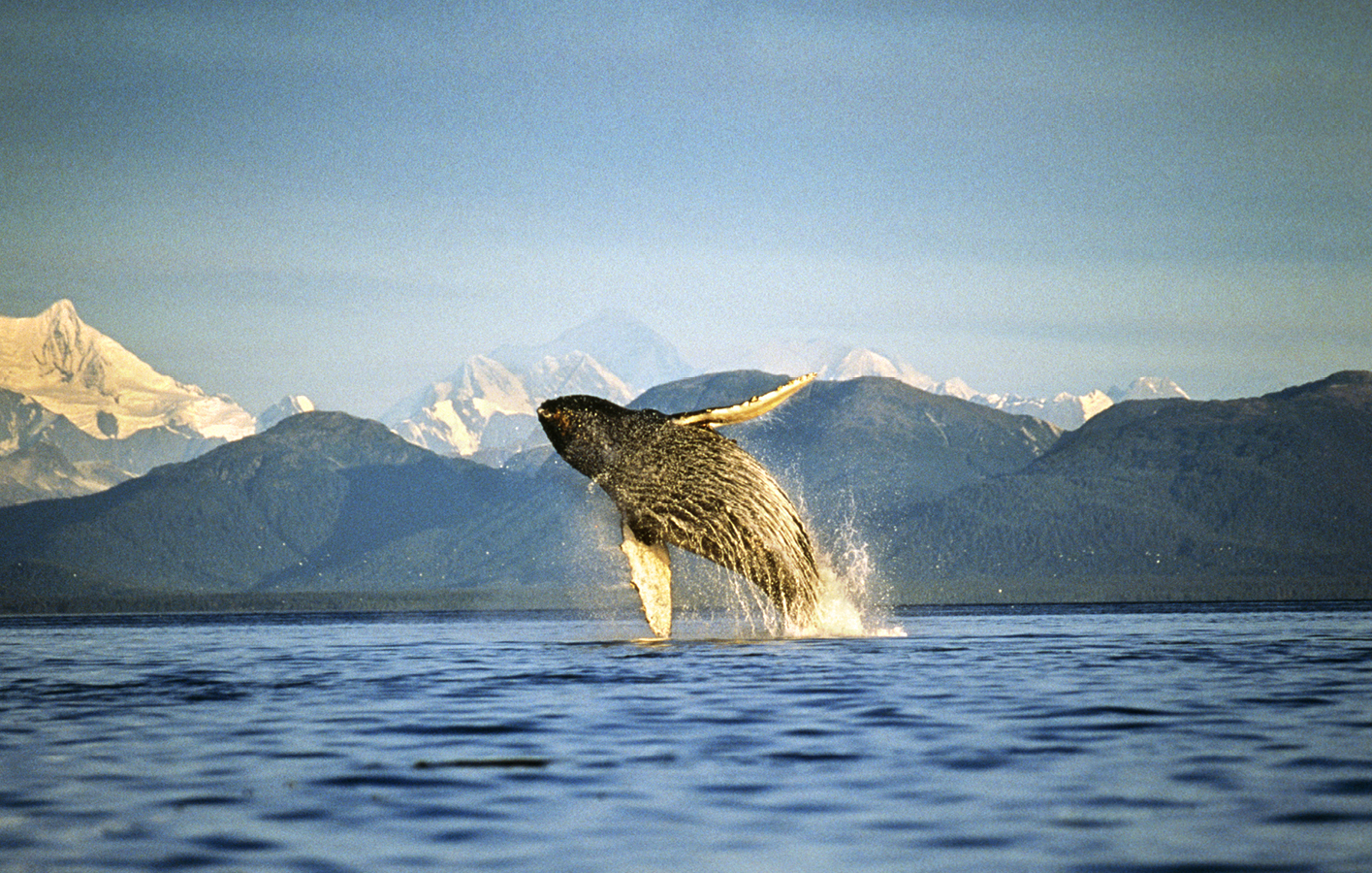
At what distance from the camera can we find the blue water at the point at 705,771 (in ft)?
34.7

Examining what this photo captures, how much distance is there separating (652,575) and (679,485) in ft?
8.65

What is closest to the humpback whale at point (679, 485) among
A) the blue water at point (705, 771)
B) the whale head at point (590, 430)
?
the whale head at point (590, 430)

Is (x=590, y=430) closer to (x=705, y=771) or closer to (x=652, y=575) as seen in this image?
(x=652, y=575)

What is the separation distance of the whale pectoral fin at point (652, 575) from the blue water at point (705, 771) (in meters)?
2.41

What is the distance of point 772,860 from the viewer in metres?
10.2

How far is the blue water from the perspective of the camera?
34.7ft

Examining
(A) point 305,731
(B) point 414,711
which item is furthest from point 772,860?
(B) point 414,711

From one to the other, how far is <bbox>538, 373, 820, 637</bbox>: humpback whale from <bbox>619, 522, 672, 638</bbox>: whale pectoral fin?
0.03 meters

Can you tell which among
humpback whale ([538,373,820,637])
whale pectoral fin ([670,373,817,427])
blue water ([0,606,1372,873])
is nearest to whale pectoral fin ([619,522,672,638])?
humpback whale ([538,373,820,637])

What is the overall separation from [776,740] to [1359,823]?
6406 millimetres

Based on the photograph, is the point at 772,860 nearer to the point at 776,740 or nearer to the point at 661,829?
the point at 661,829

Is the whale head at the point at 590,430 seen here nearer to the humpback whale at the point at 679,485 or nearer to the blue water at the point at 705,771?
the humpback whale at the point at 679,485

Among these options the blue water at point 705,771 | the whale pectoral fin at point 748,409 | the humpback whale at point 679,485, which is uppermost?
the whale pectoral fin at point 748,409

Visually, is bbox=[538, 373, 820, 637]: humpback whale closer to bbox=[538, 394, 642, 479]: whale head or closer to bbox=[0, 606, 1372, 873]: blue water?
bbox=[538, 394, 642, 479]: whale head
